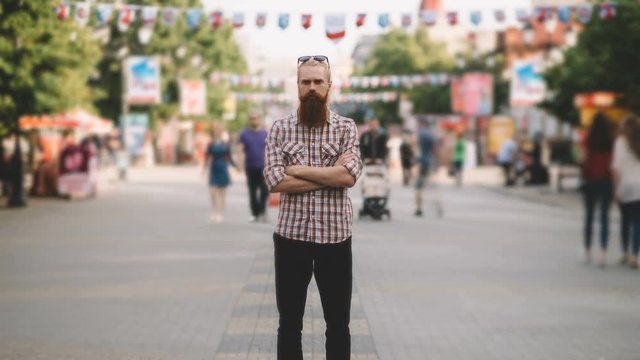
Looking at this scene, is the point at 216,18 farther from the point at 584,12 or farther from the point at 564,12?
the point at 584,12

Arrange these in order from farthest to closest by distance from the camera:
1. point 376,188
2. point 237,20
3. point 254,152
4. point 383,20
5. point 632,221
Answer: point 383,20 → point 237,20 → point 376,188 → point 254,152 → point 632,221

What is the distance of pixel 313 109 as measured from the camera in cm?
490

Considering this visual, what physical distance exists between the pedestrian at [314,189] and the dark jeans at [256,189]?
12.4m

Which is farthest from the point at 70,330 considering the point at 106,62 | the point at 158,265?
the point at 106,62

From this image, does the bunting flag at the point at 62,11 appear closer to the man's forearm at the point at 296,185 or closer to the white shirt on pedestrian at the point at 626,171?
the white shirt on pedestrian at the point at 626,171

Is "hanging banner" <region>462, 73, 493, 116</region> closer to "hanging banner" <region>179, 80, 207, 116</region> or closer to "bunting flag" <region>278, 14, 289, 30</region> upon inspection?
"hanging banner" <region>179, 80, 207, 116</region>

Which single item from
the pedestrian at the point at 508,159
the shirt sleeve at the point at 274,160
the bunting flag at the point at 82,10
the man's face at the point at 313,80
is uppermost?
the bunting flag at the point at 82,10

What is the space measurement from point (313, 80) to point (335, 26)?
16495 mm

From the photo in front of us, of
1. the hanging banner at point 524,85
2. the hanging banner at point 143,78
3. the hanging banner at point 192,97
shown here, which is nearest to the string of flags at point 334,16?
the hanging banner at point 524,85

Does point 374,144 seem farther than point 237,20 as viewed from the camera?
No

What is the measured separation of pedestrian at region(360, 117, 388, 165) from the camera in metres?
18.8

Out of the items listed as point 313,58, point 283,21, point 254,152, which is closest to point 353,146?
point 313,58

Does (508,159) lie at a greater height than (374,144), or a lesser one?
lesser

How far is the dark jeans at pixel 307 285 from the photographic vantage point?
16.4 ft
